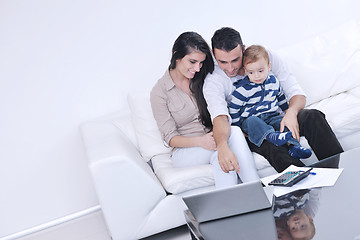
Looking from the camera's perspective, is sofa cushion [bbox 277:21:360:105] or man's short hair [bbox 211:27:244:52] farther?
sofa cushion [bbox 277:21:360:105]

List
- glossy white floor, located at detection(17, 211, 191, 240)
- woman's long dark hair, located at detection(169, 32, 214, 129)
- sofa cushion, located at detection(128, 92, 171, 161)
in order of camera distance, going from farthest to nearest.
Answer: glossy white floor, located at detection(17, 211, 191, 240), sofa cushion, located at detection(128, 92, 171, 161), woman's long dark hair, located at detection(169, 32, 214, 129)

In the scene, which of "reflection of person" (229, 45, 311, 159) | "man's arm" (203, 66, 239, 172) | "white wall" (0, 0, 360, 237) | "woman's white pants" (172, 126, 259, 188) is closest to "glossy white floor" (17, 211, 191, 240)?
"white wall" (0, 0, 360, 237)

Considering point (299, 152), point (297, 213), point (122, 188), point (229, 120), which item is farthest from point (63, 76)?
point (297, 213)

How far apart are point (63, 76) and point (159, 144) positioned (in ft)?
2.68

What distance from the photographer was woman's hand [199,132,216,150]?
238cm

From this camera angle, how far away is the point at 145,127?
9.01 ft

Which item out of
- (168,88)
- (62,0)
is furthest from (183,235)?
(62,0)

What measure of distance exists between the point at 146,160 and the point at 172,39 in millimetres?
912

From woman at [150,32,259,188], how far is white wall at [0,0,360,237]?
63 cm

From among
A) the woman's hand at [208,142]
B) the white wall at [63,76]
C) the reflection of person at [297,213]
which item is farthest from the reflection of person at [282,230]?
the white wall at [63,76]

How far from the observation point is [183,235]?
2408 millimetres

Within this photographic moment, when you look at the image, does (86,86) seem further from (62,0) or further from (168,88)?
(168,88)

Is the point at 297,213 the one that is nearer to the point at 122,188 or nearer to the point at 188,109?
the point at 122,188

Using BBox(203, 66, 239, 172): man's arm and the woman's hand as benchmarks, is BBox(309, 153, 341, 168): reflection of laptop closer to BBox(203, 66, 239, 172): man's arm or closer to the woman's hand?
BBox(203, 66, 239, 172): man's arm
